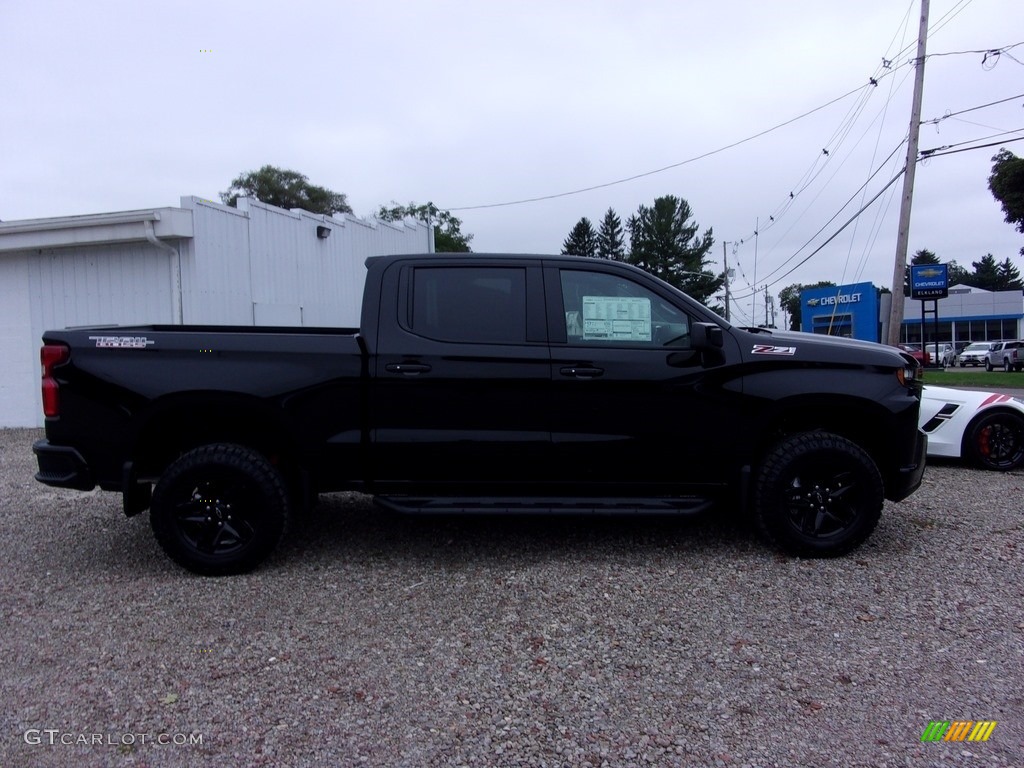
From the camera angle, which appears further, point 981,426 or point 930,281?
point 930,281

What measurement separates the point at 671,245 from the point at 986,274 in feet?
190

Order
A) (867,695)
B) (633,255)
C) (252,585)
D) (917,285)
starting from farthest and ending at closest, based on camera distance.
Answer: (633,255) → (917,285) → (252,585) → (867,695)

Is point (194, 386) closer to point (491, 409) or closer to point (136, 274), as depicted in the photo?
point (491, 409)

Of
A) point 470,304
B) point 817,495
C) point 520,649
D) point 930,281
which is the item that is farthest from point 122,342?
point 930,281

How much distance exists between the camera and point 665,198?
80250mm

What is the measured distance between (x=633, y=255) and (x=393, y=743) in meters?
78.8

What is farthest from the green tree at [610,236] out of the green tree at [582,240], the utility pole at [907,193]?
the utility pole at [907,193]

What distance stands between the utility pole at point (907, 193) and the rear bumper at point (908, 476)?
1551cm

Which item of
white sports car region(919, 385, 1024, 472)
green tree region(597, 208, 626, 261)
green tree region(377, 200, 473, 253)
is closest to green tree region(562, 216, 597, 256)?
green tree region(597, 208, 626, 261)

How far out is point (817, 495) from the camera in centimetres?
495

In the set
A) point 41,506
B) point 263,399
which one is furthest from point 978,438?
point 41,506

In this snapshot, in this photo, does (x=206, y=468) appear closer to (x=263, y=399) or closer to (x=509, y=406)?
(x=263, y=399)

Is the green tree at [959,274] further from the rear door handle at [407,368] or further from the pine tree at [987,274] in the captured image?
the rear door handle at [407,368]

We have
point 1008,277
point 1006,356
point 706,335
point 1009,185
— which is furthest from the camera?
point 1008,277
